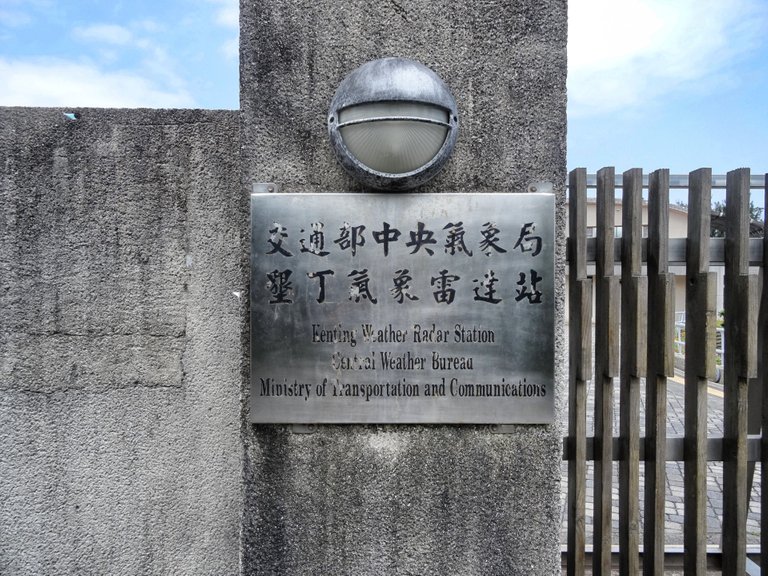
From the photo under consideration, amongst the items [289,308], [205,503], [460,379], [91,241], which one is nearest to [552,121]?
[460,379]

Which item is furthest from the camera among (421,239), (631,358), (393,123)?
(631,358)

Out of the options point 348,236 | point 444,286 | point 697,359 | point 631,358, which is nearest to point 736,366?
point 697,359

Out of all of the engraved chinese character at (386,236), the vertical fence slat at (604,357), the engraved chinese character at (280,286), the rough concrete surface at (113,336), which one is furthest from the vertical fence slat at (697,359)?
the rough concrete surface at (113,336)

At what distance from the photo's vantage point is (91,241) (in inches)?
84.7

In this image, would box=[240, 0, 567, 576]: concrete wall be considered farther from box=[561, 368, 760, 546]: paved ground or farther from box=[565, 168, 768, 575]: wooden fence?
box=[561, 368, 760, 546]: paved ground

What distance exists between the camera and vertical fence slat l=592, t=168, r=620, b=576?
211 centimetres

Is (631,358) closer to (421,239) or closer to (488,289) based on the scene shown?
(488,289)

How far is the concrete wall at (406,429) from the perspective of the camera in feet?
5.83

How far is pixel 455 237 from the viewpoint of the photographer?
1.77 metres

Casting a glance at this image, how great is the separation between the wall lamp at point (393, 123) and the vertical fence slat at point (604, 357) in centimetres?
87

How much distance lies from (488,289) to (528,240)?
23 centimetres

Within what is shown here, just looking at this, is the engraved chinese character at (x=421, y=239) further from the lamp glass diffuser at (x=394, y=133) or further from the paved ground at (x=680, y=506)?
the paved ground at (x=680, y=506)

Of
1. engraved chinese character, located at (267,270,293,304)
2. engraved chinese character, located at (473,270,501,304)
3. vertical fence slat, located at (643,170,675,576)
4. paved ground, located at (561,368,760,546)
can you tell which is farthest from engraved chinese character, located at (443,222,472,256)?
paved ground, located at (561,368,760,546)

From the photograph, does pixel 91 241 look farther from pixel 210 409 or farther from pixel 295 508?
pixel 295 508
